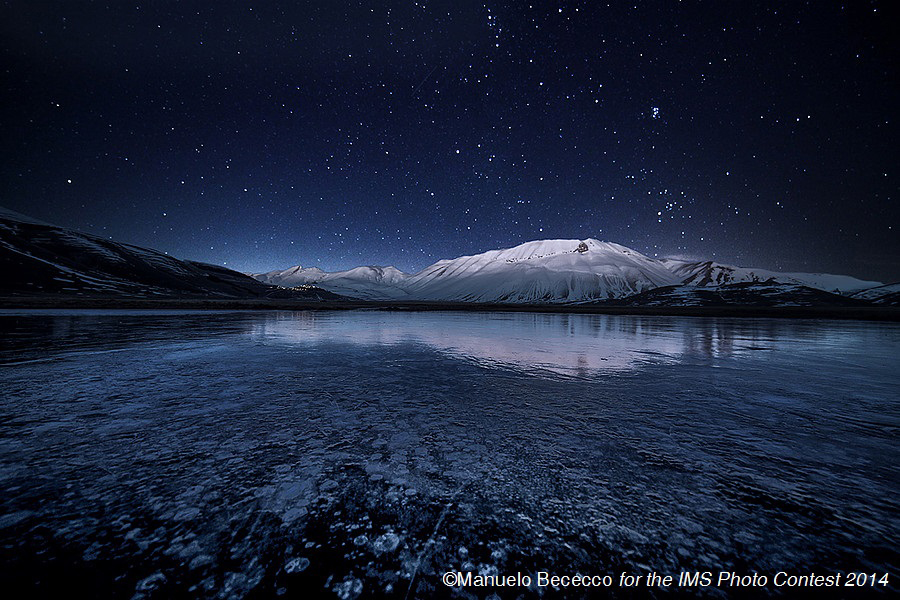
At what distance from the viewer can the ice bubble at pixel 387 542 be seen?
2504 mm

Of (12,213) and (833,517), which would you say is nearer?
(833,517)

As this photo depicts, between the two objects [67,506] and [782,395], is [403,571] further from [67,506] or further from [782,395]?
[782,395]

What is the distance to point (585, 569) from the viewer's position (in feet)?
7.88

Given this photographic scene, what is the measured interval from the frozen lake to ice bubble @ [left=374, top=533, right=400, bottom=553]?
15mm

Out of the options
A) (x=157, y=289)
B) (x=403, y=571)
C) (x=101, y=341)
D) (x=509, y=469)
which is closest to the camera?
(x=403, y=571)

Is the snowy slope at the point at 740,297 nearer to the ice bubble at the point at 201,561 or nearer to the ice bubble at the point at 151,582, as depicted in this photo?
the ice bubble at the point at 201,561

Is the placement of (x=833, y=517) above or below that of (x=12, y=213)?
below

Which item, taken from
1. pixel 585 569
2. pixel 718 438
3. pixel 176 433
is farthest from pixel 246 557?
pixel 718 438

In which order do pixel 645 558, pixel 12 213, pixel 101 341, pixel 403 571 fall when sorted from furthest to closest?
pixel 12 213 < pixel 101 341 < pixel 645 558 < pixel 403 571

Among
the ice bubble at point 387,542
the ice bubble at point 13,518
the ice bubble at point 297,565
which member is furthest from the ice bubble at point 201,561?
the ice bubble at point 13,518

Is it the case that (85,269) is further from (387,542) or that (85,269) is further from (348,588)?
(348,588)

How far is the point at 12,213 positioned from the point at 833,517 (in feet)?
947

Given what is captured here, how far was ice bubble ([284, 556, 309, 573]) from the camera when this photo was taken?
7.52 feet

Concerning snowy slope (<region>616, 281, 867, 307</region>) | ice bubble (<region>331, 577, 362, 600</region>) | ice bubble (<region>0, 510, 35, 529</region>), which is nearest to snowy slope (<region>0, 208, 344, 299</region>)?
ice bubble (<region>0, 510, 35, 529</region>)
